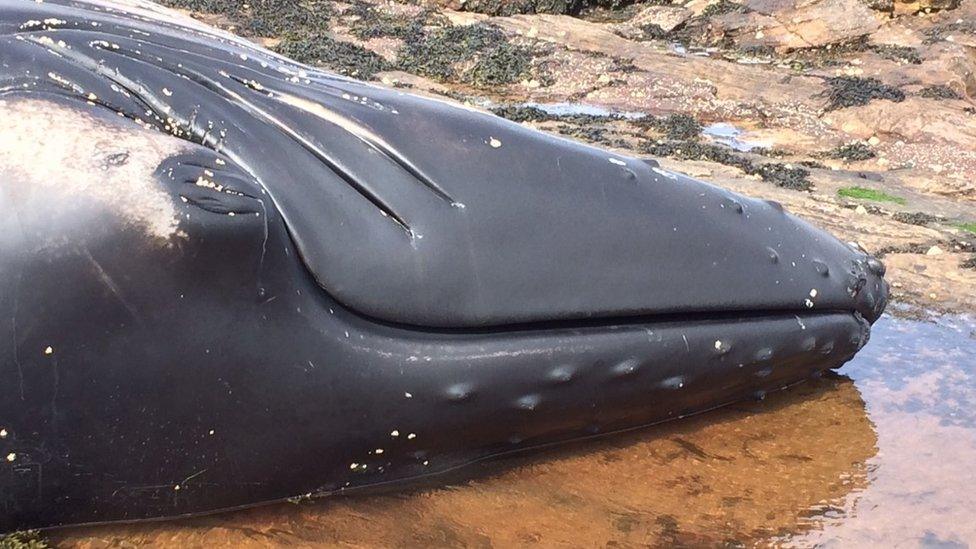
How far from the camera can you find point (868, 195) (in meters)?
8.34

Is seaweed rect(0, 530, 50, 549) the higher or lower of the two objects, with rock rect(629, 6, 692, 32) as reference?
lower

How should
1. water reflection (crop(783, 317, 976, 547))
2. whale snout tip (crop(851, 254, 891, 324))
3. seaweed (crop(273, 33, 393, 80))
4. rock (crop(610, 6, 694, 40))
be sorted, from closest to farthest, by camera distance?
water reflection (crop(783, 317, 976, 547))
whale snout tip (crop(851, 254, 891, 324))
seaweed (crop(273, 33, 393, 80))
rock (crop(610, 6, 694, 40))

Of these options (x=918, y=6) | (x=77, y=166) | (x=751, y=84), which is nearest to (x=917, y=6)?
(x=918, y=6)

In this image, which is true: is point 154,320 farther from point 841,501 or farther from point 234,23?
point 234,23

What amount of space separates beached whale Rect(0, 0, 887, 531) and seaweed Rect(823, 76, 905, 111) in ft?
29.2

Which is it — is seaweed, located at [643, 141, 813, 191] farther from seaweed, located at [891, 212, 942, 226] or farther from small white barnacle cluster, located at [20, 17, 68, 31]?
small white barnacle cluster, located at [20, 17, 68, 31]

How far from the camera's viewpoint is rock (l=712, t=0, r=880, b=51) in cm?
1627

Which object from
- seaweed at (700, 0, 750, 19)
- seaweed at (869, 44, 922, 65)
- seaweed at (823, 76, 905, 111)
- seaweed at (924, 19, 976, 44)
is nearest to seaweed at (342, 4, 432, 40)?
seaweed at (700, 0, 750, 19)

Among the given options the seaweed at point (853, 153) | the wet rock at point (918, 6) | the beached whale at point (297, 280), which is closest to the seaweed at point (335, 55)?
the seaweed at point (853, 153)

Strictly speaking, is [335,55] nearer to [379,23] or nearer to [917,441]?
[379,23]

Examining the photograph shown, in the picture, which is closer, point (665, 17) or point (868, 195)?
point (868, 195)

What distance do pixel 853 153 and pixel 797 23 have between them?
7.27m

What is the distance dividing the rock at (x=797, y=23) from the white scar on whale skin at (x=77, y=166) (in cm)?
1521

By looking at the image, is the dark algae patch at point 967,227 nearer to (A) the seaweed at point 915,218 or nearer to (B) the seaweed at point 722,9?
(A) the seaweed at point 915,218
